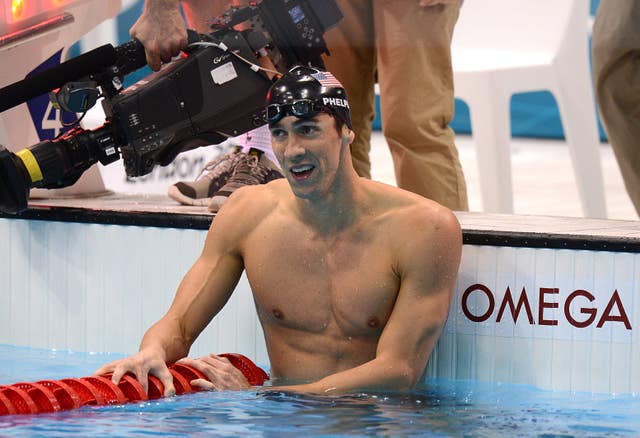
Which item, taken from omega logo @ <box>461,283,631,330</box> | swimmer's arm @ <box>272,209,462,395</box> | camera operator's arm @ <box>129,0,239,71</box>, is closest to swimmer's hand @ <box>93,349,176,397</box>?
swimmer's arm @ <box>272,209,462,395</box>

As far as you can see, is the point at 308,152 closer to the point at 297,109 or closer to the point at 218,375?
the point at 297,109

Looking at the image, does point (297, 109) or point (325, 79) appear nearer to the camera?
point (297, 109)

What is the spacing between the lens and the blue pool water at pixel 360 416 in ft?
9.27

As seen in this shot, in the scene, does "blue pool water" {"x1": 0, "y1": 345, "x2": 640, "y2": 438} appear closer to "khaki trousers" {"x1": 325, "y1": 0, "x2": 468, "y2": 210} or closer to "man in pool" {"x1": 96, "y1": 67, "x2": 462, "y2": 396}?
"man in pool" {"x1": 96, "y1": 67, "x2": 462, "y2": 396}

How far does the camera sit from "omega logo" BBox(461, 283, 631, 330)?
11.1ft

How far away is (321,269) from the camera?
324 centimetres

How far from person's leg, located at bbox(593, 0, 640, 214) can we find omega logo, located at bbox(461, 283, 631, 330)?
23.7 inches

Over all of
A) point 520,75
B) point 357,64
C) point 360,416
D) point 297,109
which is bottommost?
point 360,416

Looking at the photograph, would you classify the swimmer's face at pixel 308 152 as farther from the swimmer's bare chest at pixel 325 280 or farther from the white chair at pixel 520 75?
the white chair at pixel 520 75

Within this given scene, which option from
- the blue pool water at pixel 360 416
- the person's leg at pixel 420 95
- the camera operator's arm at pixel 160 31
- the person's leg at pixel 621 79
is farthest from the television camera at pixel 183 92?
the blue pool water at pixel 360 416

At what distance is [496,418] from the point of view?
3.07 meters

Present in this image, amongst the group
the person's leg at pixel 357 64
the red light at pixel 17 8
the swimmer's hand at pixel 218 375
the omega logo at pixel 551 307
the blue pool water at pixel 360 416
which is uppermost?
the red light at pixel 17 8

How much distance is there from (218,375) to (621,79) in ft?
4.80

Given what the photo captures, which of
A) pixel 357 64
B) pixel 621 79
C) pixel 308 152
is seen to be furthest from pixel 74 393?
pixel 621 79
